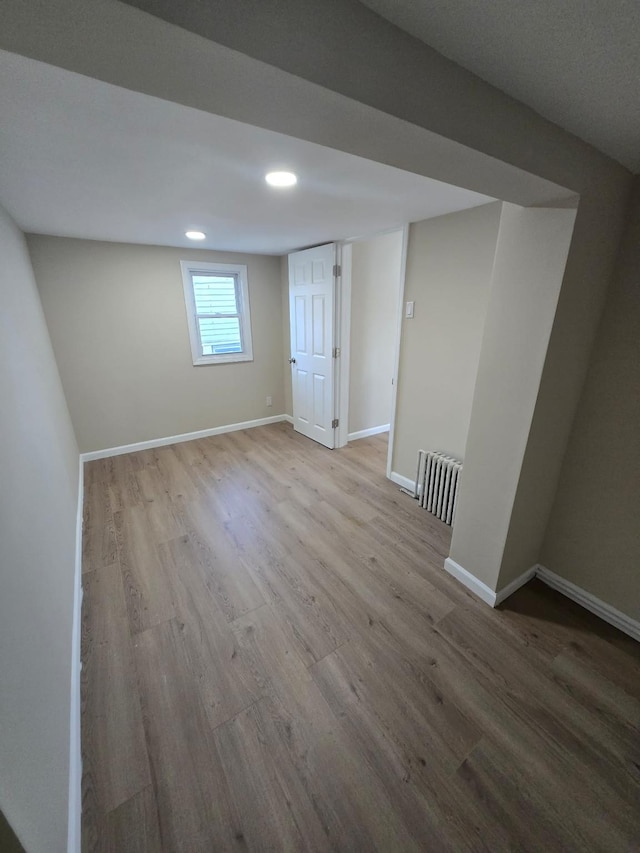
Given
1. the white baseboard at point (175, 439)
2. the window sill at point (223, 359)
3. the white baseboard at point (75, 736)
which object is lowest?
the white baseboard at point (75, 736)

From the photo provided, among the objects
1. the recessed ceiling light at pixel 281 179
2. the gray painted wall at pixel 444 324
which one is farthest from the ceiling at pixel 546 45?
the gray painted wall at pixel 444 324

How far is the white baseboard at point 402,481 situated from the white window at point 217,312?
232cm

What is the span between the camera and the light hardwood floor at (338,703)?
1.00m

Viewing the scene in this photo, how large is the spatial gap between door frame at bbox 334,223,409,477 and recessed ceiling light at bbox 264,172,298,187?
3.79ft

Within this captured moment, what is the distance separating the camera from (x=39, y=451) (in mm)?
1606

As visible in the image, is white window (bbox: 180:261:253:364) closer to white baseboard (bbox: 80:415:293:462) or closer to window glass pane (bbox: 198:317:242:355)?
window glass pane (bbox: 198:317:242:355)

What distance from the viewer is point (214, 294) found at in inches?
146

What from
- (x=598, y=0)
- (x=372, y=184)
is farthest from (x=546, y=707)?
(x=372, y=184)

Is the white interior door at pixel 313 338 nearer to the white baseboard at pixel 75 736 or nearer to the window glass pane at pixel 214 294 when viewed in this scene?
the window glass pane at pixel 214 294

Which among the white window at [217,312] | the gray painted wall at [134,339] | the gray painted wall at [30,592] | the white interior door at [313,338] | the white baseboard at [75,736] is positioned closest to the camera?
the gray painted wall at [30,592]

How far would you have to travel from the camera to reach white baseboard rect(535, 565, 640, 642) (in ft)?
5.16

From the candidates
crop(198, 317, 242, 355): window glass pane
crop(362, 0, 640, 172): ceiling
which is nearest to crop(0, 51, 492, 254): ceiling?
crop(362, 0, 640, 172): ceiling

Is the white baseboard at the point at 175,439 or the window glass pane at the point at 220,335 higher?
the window glass pane at the point at 220,335

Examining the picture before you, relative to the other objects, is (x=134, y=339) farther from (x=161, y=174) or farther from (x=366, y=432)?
(x=366, y=432)
